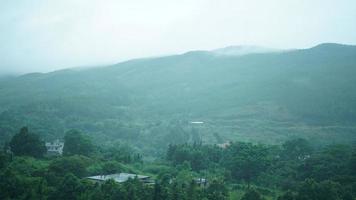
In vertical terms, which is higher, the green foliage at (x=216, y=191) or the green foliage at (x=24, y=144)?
the green foliage at (x=24, y=144)

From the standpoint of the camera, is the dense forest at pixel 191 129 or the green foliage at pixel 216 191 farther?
the dense forest at pixel 191 129

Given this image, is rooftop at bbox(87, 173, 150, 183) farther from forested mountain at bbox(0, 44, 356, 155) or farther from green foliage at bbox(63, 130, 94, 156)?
forested mountain at bbox(0, 44, 356, 155)

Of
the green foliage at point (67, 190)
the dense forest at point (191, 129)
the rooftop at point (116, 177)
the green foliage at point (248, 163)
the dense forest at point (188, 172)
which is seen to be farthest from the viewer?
the green foliage at point (248, 163)

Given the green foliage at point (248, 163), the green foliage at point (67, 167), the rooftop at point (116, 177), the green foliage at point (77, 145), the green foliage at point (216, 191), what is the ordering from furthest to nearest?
1. the green foliage at point (77, 145)
2. the green foliage at point (248, 163)
3. the rooftop at point (116, 177)
4. the green foliage at point (67, 167)
5. the green foliage at point (216, 191)

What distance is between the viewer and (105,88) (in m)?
103

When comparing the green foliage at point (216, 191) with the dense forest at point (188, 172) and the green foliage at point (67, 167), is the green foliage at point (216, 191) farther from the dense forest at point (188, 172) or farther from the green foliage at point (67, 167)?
the green foliage at point (67, 167)

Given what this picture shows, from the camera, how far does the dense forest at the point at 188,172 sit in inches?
906

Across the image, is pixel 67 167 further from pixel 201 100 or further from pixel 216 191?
pixel 201 100

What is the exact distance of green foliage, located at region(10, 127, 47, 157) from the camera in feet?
118

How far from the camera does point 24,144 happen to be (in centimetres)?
3625

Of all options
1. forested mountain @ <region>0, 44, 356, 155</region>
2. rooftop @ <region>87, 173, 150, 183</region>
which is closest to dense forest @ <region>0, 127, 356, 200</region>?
rooftop @ <region>87, 173, 150, 183</region>

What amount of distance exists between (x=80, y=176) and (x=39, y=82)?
3614 inches

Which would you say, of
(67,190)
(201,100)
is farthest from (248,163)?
(201,100)

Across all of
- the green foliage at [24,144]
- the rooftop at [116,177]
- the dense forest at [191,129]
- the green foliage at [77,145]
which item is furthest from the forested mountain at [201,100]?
the rooftop at [116,177]
